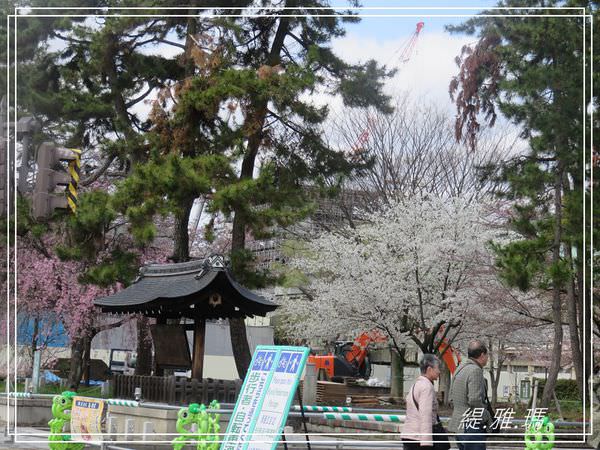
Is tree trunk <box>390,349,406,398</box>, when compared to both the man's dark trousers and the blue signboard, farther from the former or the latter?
the man's dark trousers

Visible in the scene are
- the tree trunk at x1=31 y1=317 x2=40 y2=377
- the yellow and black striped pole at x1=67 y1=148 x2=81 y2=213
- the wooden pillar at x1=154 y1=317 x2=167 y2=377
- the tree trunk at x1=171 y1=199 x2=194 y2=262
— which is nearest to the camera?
the yellow and black striped pole at x1=67 y1=148 x2=81 y2=213

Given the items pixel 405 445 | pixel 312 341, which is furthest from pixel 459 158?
pixel 405 445

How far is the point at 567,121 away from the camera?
11.0 m

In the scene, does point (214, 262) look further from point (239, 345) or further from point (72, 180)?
point (72, 180)

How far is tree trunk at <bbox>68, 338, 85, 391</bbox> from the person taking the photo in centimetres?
1977

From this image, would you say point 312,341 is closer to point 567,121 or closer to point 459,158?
point 459,158

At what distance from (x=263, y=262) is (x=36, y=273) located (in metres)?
5.20

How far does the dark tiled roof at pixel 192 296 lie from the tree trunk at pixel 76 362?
5.74 meters

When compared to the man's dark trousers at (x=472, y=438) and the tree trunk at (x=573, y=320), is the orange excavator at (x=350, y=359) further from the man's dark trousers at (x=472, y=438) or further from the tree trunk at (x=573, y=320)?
the man's dark trousers at (x=472, y=438)

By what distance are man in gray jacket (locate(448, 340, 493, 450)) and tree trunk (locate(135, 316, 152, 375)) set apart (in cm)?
1249

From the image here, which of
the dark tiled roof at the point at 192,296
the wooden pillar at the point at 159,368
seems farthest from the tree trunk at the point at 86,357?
the dark tiled roof at the point at 192,296

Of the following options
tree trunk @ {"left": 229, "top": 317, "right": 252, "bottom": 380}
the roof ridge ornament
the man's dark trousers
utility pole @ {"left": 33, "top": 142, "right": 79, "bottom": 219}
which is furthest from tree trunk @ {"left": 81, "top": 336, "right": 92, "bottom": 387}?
the man's dark trousers

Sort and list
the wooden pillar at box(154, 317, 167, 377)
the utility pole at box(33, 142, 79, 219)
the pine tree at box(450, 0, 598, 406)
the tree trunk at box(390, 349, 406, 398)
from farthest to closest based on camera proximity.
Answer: the tree trunk at box(390, 349, 406, 398), the wooden pillar at box(154, 317, 167, 377), the pine tree at box(450, 0, 598, 406), the utility pole at box(33, 142, 79, 219)

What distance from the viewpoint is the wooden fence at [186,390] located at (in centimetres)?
1406
